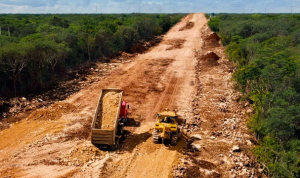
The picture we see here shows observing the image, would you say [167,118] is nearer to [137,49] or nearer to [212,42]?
[137,49]

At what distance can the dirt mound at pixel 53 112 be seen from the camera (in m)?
17.5

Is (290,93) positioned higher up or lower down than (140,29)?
lower down

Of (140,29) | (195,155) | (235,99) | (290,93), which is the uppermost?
(140,29)

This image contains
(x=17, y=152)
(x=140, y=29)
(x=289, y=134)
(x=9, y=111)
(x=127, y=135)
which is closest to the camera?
(x=289, y=134)

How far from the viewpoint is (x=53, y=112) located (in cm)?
1838

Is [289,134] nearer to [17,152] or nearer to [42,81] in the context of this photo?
[17,152]

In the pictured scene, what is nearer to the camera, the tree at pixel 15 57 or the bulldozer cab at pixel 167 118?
A: the bulldozer cab at pixel 167 118

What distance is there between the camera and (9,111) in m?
18.3

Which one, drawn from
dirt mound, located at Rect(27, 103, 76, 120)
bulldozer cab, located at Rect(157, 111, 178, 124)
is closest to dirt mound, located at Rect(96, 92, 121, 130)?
bulldozer cab, located at Rect(157, 111, 178, 124)

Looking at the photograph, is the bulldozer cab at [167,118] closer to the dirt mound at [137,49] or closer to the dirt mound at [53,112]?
the dirt mound at [53,112]

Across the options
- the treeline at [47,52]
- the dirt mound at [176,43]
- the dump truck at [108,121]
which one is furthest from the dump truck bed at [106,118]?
the dirt mound at [176,43]

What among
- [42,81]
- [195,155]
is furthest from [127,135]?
[42,81]

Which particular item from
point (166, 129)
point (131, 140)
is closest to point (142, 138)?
point (131, 140)

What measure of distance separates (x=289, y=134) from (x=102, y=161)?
902 cm
